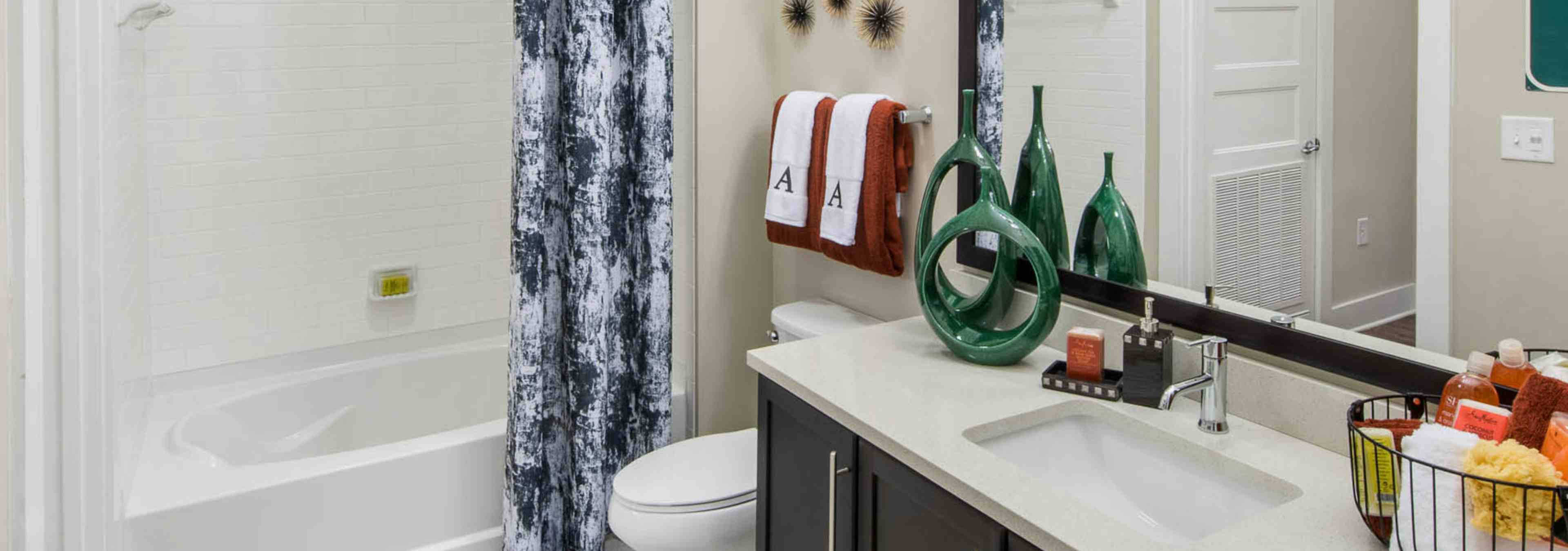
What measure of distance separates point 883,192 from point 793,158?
28 cm

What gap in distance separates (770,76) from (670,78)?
37 cm

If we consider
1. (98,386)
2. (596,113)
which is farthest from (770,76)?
(98,386)

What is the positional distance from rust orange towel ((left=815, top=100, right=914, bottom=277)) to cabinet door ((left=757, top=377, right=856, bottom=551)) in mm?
525

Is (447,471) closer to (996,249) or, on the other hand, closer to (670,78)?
(670,78)

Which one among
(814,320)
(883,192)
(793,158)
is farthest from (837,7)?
(814,320)

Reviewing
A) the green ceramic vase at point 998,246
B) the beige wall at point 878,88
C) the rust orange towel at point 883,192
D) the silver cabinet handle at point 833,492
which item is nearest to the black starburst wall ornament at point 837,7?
the beige wall at point 878,88

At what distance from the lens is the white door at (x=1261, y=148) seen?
5.01 feet

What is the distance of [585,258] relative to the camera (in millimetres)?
2449

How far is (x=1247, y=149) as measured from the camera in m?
1.60

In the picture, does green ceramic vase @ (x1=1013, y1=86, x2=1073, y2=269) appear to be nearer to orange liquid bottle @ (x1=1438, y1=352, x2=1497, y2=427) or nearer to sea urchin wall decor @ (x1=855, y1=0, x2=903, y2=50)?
sea urchin wall decor @ (x1=855, y1=0, x2=903, y2=50)

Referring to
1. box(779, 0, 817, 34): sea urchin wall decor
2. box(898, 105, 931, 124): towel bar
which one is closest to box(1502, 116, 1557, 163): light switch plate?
box(898, 105, 931, 124): towel bar

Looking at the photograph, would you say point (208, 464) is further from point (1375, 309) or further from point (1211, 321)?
point (1375, 309)

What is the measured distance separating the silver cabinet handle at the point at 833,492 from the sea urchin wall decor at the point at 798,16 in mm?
1272

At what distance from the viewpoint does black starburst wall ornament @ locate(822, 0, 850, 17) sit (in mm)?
2514
